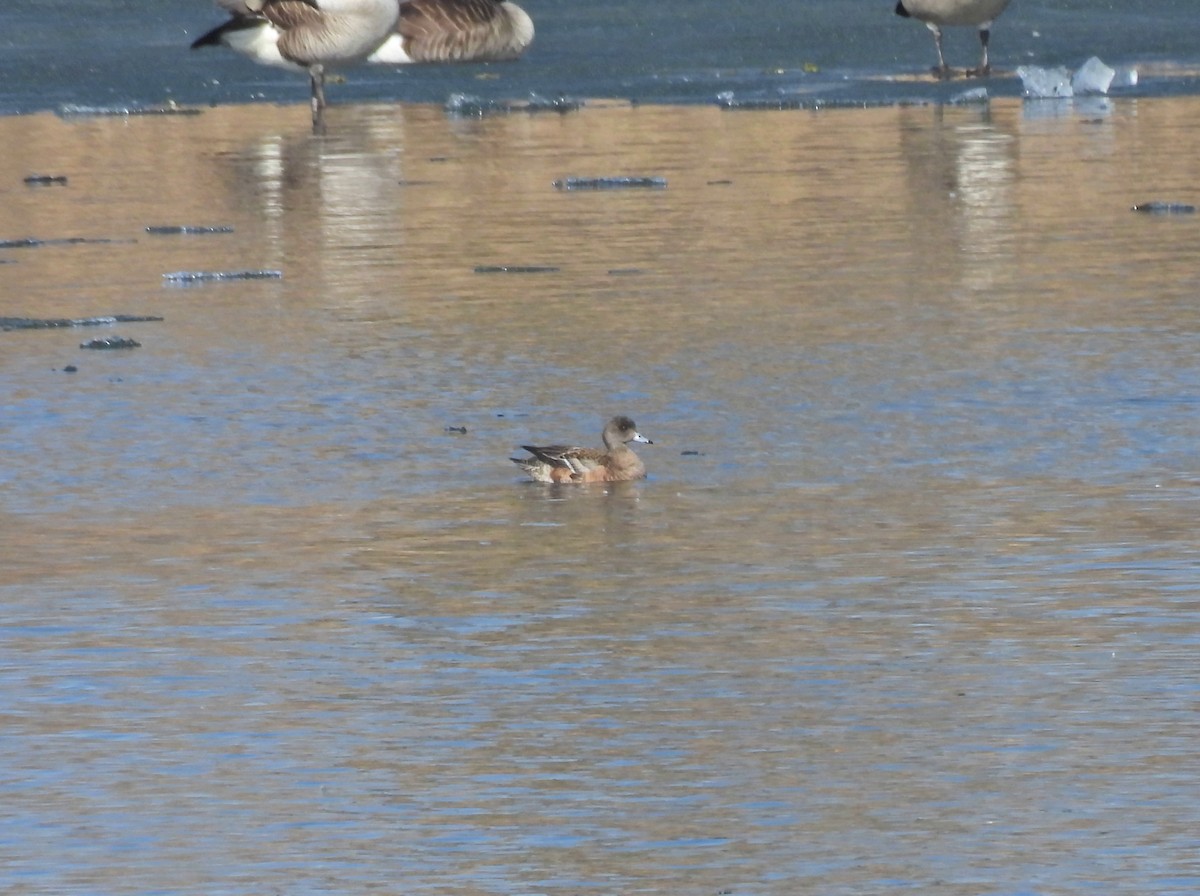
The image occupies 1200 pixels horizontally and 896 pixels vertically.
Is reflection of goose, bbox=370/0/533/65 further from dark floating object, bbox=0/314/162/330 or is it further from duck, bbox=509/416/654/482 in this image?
duck, bbox=509/416/654/482

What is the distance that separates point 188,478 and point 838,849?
169 inches

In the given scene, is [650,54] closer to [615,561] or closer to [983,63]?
[983,63]

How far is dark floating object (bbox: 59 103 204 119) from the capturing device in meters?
23.3

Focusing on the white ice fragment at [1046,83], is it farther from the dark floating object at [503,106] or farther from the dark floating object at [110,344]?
→ the dark floating object at [110,344]

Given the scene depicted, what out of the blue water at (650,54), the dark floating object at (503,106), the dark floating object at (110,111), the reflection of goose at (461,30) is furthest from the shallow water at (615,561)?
the reflection of goose at (461,30)

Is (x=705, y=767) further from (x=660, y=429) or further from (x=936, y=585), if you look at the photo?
(x=660, y=429)

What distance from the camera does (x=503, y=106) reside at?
23453 mm

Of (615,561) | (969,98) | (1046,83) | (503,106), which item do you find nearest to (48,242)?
(503,106)

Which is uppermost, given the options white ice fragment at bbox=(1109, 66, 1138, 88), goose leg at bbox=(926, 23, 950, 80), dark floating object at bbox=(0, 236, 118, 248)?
goose leg at bbox=(926, 23, 950, 80)

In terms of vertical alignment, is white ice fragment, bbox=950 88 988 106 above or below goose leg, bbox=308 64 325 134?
A: below

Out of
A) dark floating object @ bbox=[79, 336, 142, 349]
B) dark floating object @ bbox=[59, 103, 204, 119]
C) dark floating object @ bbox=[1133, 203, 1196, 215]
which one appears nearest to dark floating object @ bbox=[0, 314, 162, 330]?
dark floating object @ bbox=[79, 336, 142, 349]

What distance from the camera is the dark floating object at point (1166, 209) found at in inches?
599

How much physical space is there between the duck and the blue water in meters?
14.2

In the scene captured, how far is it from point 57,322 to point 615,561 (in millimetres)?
5375
